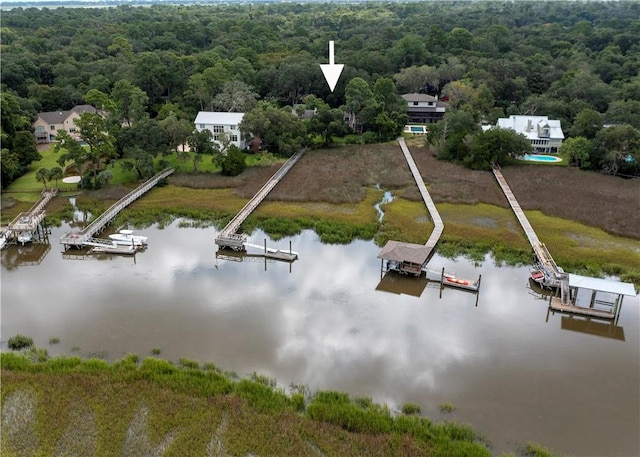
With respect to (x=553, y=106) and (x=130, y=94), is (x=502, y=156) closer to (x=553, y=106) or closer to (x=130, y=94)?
(x=553, y=106)

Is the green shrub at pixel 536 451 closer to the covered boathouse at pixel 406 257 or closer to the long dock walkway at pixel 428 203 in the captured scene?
the covered boathouse at pixel 406 257

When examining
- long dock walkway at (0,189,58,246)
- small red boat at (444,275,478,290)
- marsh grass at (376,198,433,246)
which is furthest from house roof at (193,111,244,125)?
small red boat at (444,275,478,290)

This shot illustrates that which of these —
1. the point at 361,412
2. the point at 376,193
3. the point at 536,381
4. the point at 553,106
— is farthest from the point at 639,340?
the point at 553,106

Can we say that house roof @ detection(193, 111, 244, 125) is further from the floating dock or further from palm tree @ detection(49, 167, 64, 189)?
the floating dock

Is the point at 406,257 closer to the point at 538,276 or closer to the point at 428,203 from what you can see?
the point at 538,276

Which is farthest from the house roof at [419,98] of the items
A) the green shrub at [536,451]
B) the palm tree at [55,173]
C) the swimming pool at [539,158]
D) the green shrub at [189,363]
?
the green shrub at [536,451]

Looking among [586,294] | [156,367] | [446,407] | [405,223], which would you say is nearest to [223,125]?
[405,223]
